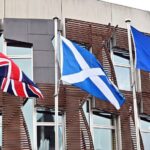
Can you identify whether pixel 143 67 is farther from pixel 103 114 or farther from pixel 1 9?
pixel 1 9

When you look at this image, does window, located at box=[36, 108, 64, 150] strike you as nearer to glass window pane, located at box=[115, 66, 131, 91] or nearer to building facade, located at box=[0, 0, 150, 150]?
building facade, located at box=[0, 0, 150, 150]

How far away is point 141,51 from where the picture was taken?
691 inches

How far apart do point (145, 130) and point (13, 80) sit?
772 cm

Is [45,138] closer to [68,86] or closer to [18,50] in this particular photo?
[68,86]

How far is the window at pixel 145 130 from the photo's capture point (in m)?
22.2

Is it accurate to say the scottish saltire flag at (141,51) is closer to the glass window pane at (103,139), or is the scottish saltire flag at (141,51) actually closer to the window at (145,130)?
the glass window pane at (103,139)

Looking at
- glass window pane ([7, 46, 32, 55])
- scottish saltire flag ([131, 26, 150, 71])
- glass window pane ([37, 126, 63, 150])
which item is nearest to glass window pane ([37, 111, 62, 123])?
glass window pane ([37, 126, 63, 150])

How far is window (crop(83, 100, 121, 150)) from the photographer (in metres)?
21.0

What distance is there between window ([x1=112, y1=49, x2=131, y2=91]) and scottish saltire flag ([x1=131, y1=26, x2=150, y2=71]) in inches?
182

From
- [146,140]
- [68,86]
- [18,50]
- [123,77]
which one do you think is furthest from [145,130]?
[18,50]

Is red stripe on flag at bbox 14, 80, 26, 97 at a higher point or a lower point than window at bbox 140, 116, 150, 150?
higher

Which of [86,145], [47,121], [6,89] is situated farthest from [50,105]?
[6,89]

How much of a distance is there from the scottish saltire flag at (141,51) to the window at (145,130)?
5398 millimetres

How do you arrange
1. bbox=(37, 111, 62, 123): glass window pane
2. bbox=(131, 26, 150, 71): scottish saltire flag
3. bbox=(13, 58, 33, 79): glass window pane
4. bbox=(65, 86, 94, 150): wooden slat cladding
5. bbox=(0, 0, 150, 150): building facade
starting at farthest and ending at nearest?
1. bbox=(13, 58, 33, 79): glass window pane
2. bbox=(37, 111, 62, 123): glass window pane
3. bbox=(65, 86, 94, 150): wooden slat cladding
4. bbox=(0, 0, 150, 150): building facade
5. bbox=(131, 26, 150, 71): scottish saltire flag
